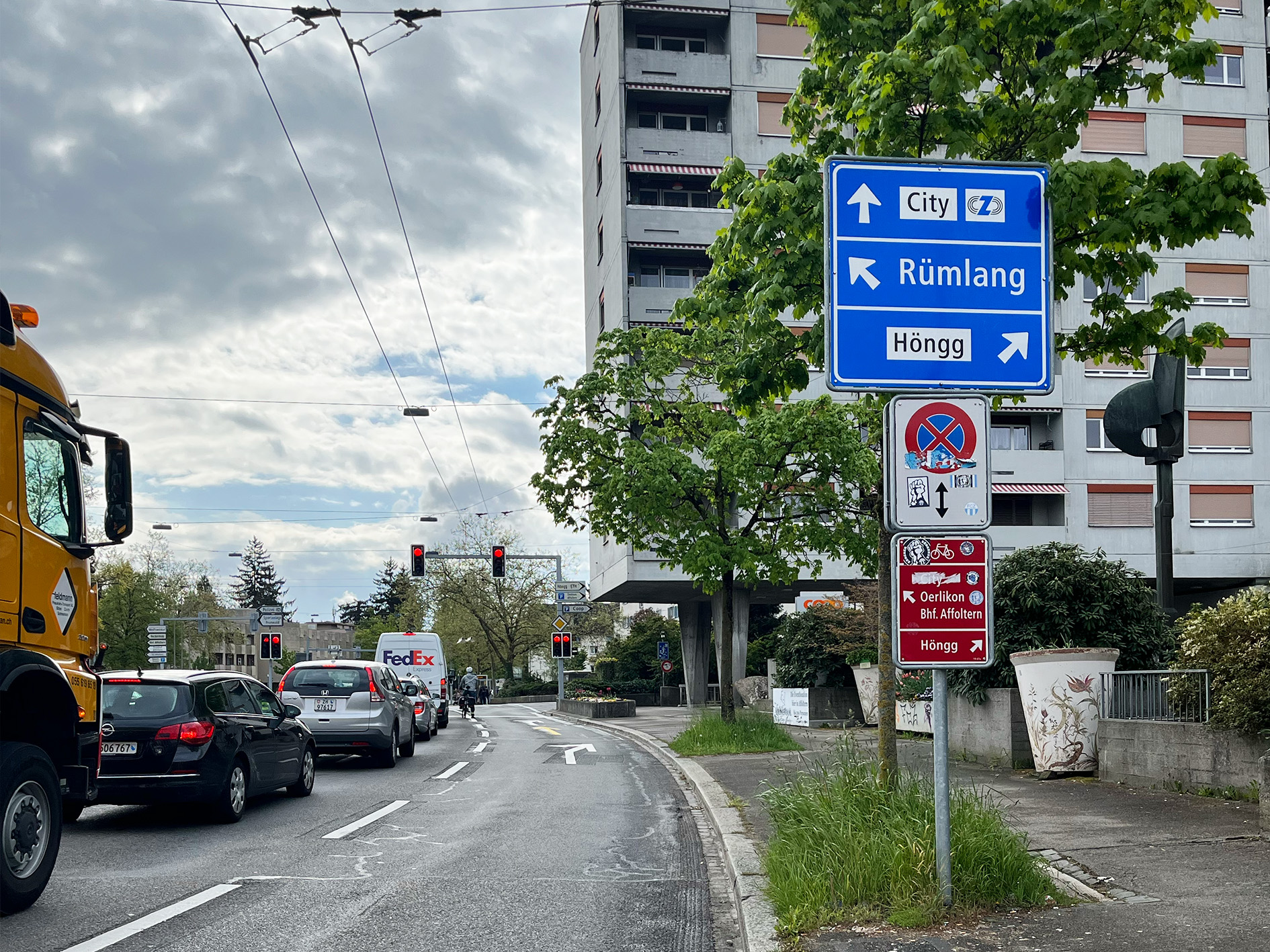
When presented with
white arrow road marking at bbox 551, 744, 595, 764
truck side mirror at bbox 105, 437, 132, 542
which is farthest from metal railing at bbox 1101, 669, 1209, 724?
white arrow road marking at bbox 551, 744, 595, 764

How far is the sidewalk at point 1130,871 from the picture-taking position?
5.68 m

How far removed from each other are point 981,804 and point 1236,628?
4570mm

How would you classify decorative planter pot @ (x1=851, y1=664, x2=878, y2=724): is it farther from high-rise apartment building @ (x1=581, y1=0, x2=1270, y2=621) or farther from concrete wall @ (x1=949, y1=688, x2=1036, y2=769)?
high-rise apartment building @ (x1=581, y1=0, x2=1270, y2=621)

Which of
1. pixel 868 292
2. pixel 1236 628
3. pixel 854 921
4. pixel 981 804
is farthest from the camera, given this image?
pixel 1236 628

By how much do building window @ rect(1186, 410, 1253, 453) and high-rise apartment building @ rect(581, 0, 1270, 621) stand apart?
0.05 meters

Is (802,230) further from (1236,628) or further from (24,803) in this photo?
(24,803)

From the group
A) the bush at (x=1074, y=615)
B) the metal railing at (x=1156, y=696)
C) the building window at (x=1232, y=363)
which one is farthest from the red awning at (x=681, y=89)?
the metal railing at (x=1156, y=696)

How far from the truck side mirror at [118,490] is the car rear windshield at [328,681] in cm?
1017

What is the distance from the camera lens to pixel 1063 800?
11.5 metres

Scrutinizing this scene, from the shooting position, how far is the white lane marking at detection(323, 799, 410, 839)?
10.9m

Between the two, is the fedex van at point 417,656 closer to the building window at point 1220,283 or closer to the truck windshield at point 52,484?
the truck windshield at point 52,484

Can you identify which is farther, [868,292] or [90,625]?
[90,625]

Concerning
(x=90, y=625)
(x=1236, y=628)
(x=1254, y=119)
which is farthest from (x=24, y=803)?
(x=1254, y=119)

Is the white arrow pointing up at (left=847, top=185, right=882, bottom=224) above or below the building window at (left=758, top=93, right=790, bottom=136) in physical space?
below
